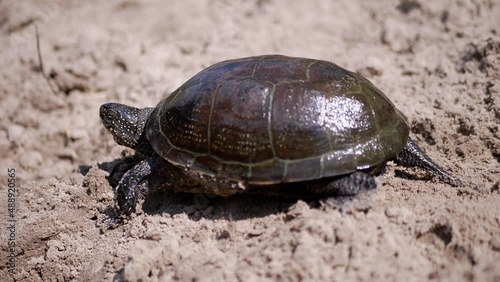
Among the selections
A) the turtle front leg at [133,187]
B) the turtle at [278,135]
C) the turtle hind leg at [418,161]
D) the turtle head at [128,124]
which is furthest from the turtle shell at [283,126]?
the turtle head at [128,124]

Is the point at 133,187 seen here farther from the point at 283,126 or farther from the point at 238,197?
the point at 283,126

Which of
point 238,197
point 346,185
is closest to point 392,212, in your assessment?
point 346,185

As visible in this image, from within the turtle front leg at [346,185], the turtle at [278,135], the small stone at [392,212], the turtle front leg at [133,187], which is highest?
the turtle at [278,135]

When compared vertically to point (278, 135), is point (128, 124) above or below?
below

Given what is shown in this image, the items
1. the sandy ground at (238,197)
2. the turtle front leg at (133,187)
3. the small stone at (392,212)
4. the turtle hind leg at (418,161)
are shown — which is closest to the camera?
the sandy ground at (238,197)

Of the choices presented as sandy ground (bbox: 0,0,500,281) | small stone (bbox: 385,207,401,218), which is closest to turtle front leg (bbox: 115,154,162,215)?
sandy ground (bbox: 0,0,500,281)

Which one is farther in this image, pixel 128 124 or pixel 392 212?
pixel 128 124

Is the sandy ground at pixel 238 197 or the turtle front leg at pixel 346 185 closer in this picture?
the sandy ground at pixel 238 197

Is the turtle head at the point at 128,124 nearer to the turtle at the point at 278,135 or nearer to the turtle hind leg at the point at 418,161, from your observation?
the turtle at the point at 278,135
